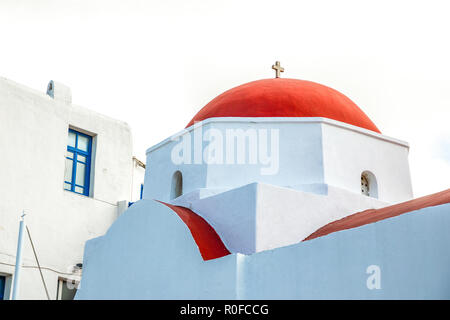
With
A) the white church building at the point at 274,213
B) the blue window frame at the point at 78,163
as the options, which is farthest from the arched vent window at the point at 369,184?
the blue window frame at the point at 78,163

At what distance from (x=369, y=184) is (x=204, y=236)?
8.89ft

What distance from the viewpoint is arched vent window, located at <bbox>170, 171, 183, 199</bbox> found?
30.8 ft

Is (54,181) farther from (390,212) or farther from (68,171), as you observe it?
(390,212)

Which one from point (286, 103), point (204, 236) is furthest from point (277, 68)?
point (204, 236)

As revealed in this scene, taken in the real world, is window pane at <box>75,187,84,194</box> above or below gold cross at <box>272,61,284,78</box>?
below

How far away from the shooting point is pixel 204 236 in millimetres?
7734

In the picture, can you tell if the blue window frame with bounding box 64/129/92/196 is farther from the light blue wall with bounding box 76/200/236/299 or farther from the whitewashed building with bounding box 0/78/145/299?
the light blue wall with bounding box 76/200/236/299

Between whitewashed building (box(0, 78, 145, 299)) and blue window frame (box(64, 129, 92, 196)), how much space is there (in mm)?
19

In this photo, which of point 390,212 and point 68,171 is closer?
point 390,212

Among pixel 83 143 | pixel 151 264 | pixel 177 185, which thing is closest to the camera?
pixel 151 264

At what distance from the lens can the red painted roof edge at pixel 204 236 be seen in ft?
24.4

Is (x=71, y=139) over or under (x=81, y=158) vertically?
over

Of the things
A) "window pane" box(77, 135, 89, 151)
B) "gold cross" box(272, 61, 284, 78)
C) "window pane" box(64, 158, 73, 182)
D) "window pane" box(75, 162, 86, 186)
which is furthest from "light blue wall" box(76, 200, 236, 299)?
"gold cross" box(272, 61, 284, 78)

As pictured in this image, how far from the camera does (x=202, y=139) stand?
8.98 meters
